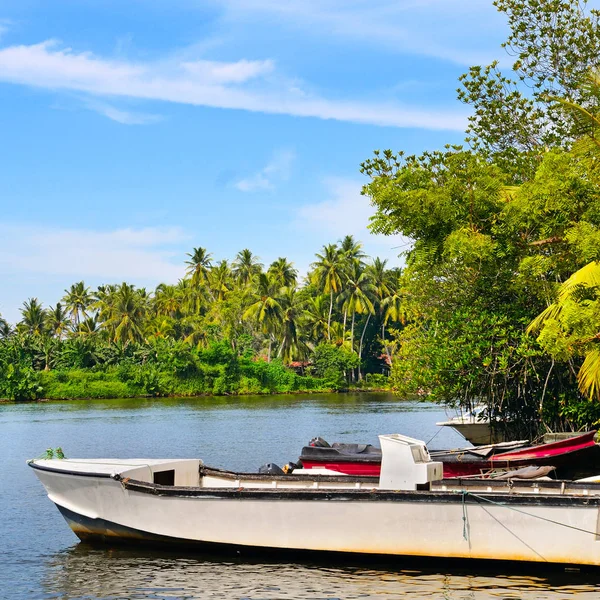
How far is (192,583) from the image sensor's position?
1335 cm

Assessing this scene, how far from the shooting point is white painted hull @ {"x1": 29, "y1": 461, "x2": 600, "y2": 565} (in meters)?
12.6

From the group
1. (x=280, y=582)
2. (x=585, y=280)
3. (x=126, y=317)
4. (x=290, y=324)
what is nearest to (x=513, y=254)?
(x=585, y=280)

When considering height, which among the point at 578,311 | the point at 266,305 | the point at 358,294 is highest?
the point at 358,294

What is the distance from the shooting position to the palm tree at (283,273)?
91188 mm

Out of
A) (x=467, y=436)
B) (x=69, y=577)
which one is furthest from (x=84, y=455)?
(x=69, y=577)

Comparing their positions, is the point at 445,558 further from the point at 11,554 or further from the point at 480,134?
the point at 480,134

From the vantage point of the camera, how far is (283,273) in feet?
300

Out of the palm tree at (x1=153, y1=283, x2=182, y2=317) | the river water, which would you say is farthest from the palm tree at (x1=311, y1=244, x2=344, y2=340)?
the river water

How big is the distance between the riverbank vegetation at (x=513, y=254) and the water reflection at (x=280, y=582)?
4.86m

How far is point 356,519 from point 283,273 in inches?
3083

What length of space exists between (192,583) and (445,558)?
3.99 meters

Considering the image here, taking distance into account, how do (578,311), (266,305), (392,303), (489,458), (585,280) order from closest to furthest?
(578,311), (585,280), (489,458), (266,305), (392,303)

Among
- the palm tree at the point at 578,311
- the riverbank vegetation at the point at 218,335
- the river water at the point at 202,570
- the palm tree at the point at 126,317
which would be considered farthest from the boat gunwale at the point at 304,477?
the palm tree at the point at 126,317

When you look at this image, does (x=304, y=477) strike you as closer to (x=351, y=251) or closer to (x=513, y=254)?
(x=513, y=254)
